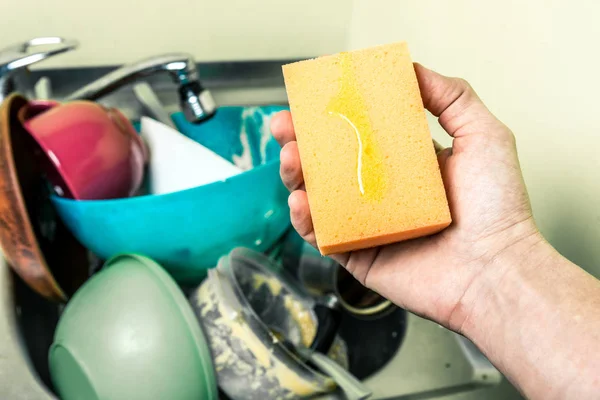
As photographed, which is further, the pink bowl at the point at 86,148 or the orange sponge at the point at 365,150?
the pink bowl at the point at 86,148

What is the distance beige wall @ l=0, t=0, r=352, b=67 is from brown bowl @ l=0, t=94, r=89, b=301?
0.18 metres

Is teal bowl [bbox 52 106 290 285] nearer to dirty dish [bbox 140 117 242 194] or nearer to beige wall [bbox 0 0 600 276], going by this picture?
dirty dish [bbox 140 117 242 194]

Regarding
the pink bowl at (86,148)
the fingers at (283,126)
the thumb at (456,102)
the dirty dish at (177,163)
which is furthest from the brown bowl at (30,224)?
the thumb at (456,102)

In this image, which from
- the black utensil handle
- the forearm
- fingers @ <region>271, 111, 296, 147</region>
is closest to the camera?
the forearm

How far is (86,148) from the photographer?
1.73ft

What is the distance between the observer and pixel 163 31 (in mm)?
709

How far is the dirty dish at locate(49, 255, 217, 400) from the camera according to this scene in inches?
18.3

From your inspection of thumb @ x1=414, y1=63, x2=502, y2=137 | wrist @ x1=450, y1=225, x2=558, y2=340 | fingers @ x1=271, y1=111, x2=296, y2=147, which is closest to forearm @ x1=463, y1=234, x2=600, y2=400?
wrist @ x1=450, y1=225, x2=558, y2=340

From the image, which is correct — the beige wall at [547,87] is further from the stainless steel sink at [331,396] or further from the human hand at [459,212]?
the stainless steel sink at [331,396]

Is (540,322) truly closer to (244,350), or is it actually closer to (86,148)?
(244,350)

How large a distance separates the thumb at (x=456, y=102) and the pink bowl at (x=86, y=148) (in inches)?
13.8

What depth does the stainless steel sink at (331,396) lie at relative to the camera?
1.58 feet

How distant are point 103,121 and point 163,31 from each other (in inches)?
8.6

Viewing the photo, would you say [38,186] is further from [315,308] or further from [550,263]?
[550,263]
